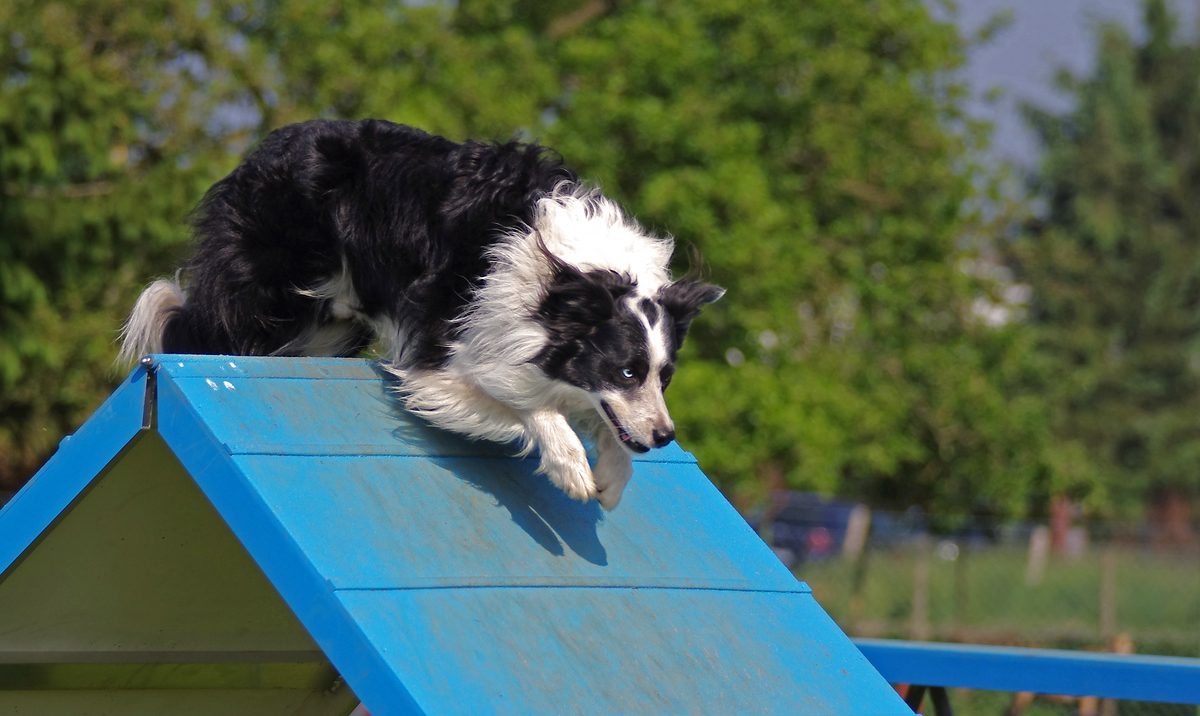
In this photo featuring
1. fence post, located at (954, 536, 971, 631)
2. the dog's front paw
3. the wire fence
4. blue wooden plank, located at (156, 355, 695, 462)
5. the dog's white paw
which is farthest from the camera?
fence post, located at (954, 536, 971, 631)

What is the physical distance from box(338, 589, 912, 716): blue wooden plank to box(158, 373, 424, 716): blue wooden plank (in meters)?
0.04

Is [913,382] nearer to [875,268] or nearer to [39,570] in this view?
[875,268]

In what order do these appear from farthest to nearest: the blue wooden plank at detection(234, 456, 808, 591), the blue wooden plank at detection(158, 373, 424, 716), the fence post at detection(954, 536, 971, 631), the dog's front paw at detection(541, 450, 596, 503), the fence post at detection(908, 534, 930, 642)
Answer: the fence post at detection(954, 536, 971, 631) < the fence post at detection(908, 534, 930, 642) < the dog's front paw at detection(541, 450, 596, 503) < the blue wooden plank at detection(234, 456, 808, 591) < the blue wooden plank at detection(158, 373, 424, 716)

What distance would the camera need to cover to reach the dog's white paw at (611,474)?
11.0 ft

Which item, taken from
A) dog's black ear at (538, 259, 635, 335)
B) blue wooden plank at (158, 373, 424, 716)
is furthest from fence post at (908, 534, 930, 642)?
blue wooden plank at (158, 373, 424, 716)

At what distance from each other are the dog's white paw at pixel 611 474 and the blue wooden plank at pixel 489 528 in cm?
15

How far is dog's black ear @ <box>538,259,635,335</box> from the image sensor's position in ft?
10.8

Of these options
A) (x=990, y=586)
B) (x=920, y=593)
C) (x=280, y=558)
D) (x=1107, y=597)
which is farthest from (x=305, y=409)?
(x=990, y=586)

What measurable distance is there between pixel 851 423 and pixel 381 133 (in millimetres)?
7717

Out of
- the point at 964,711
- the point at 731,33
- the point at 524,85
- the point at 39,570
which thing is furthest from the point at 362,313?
the point at 731,33

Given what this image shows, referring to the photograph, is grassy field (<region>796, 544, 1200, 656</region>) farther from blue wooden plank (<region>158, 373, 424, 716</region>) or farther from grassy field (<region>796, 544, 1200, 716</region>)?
blue wooden plank (<region>158, 373, 424, 716</region>)

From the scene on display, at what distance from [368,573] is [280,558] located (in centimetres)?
19

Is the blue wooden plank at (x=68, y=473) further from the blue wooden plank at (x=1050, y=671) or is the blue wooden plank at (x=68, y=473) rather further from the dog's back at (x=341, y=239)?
the blue wooden plank at (x=1050, y=671)

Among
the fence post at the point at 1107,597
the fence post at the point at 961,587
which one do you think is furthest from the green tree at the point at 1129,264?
the fence post at the point at 1107,597
